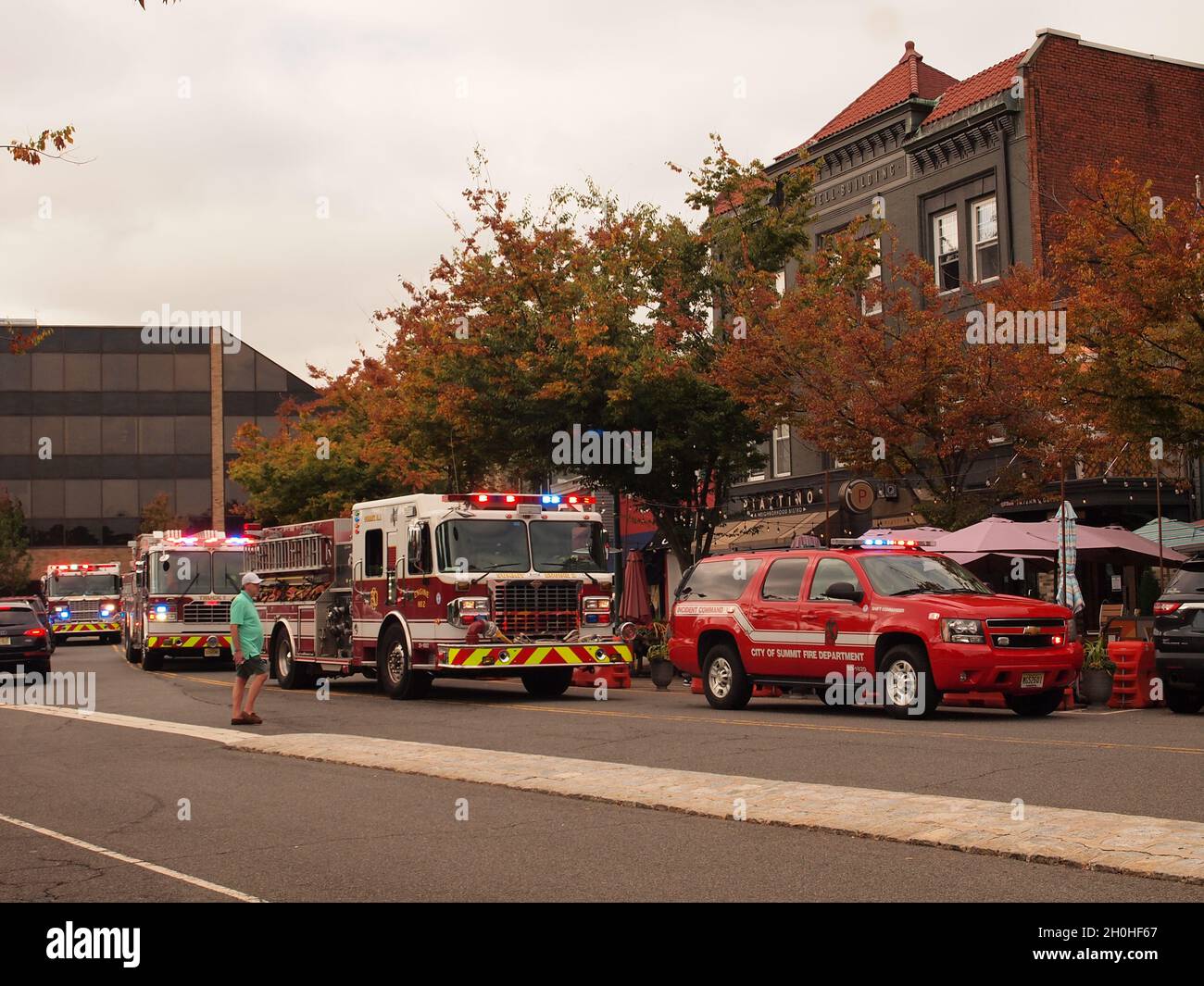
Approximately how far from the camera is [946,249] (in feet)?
110

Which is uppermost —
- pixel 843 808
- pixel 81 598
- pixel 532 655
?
pixel 81 598

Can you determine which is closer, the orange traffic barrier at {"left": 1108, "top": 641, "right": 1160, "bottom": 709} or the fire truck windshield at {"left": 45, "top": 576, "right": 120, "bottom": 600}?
the orange traffic barrier at {"left": 1108, "top": 641, "right": 1160, "bottom": 709}

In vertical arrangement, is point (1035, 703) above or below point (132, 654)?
above

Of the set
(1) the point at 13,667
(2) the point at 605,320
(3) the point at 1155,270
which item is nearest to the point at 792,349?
(2) the point at 605,320

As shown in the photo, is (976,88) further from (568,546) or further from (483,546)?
(483,546)

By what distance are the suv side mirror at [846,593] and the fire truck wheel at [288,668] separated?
10808 mm

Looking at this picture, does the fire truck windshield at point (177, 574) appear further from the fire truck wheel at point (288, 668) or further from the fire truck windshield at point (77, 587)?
the fire truck windshield at point (77, 587)

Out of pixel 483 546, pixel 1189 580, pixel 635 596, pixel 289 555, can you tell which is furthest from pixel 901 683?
pixel 635 596

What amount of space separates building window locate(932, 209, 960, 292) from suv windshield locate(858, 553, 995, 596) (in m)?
16.2

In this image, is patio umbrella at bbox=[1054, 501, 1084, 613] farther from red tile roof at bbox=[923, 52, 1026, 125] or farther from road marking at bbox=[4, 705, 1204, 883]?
red tile roof at bbox=[923, 52, 1026, 125]

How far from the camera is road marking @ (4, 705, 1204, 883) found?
807 cm

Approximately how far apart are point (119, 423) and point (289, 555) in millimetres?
58455

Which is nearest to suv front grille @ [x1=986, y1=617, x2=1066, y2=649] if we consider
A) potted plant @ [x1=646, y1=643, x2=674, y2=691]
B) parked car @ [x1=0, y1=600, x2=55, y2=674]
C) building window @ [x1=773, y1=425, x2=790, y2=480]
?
potted plant @ [x1=646, y1=643, x2=674, y2=691]

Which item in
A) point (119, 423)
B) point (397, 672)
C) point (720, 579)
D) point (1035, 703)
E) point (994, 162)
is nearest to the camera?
point (1035, 703)
